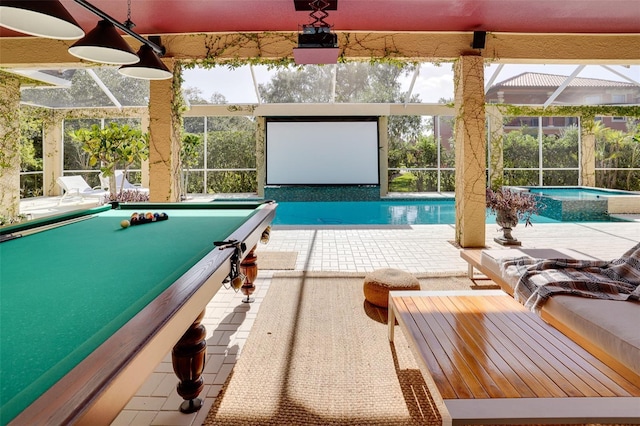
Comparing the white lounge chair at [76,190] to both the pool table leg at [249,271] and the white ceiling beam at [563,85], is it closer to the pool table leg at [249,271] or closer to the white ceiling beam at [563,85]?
the pool table leg at [249,271]

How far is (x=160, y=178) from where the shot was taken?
5.68 m

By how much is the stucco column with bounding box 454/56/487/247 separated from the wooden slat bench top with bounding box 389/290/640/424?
3.50m

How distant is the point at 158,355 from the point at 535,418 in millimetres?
1256

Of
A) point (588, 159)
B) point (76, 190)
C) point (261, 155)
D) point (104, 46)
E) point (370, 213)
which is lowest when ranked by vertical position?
point (370, 213)

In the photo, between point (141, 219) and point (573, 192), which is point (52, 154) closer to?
point (141, 219)

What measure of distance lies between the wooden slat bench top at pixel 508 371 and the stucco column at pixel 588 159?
12597mm

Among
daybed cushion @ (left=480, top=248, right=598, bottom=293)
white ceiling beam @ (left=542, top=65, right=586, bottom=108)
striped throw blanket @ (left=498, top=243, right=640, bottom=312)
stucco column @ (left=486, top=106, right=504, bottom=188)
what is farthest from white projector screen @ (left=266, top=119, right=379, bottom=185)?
striped throw blanket @ (left=498, top=243, right=640, bottom=312)

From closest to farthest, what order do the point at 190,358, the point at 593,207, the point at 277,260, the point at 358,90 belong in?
the point at 190,358
the point at 277,260
the point at 593,207
the point at 358,90

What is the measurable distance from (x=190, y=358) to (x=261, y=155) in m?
11.3

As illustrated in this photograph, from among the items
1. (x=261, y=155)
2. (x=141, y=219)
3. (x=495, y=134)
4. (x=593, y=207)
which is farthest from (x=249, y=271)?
(x=495, y=134)

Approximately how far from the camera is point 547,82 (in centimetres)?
1102

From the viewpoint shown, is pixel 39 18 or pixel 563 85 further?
pixel 563 85

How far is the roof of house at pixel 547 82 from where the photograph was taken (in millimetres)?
10438

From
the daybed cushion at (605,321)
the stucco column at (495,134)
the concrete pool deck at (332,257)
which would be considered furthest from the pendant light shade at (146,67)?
the stucco column at (495,134)
